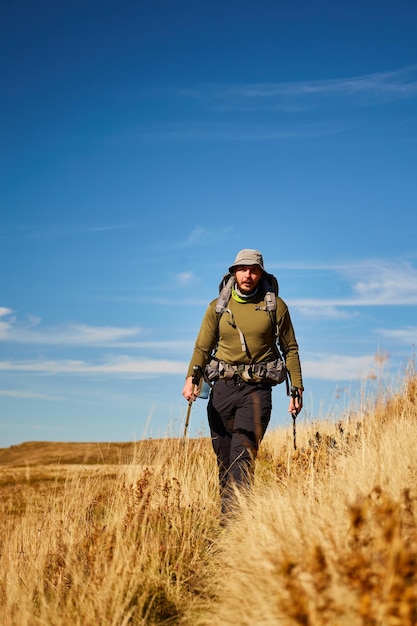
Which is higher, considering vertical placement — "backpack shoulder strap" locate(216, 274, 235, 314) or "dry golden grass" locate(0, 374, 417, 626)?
"backpack shoulder strap" locate(216, 274, 235, 314)

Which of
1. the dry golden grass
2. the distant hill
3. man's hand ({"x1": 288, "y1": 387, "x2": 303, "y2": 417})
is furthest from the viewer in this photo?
the distant hill

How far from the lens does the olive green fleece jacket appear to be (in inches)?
230

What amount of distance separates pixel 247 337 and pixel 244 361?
0.77 ft

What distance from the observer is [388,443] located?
5977 millimetres

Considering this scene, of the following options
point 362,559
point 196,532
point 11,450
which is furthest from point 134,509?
point 11,450

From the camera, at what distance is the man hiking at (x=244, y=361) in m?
5.81

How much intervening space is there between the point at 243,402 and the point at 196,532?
1.27 m

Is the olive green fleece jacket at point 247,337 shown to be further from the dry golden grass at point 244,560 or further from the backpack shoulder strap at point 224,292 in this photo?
the dry golden grass at point 244,560

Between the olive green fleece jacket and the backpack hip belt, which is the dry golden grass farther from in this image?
the olive green fleece jacket

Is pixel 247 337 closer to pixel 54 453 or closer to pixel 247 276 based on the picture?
pixel 247 276

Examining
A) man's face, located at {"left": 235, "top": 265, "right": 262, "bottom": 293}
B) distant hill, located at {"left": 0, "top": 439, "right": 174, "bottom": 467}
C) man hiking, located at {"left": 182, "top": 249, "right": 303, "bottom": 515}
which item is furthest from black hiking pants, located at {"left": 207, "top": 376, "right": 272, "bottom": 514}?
distant hill, located at {"left": 0, "top": 439, "right": 174, "bottom": 467}

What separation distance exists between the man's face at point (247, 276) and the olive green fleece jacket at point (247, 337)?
15cm

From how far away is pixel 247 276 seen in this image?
5.79 metres

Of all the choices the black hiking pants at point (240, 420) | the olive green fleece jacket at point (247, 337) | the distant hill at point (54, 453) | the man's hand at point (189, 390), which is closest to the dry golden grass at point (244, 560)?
the black hiking pants at point (240, 420)
